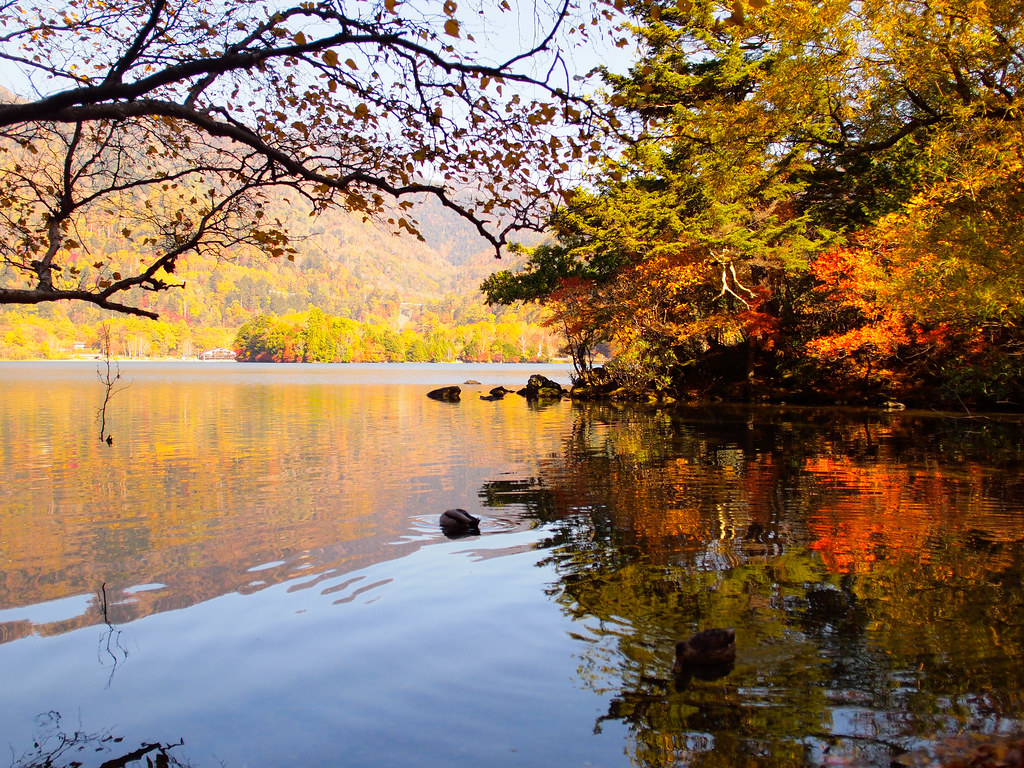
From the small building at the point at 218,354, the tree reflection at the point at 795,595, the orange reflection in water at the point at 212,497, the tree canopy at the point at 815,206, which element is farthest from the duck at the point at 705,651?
the small building at the point at 218,354

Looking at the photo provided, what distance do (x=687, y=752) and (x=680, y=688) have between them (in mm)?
824

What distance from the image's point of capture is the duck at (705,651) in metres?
5.71

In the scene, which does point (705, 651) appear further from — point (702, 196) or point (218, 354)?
point (218, 354)

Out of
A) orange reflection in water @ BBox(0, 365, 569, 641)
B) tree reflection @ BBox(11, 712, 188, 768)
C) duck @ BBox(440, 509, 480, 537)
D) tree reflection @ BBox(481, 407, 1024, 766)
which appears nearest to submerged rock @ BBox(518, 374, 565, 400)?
orange reflection in water @ BBox(0, 365, 569, 641)

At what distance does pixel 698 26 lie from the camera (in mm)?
30219

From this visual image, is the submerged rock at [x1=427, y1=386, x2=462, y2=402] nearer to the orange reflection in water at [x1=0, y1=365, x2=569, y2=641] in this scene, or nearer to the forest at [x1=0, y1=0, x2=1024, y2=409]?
the forest at [x1=0, y1=0, x2=1024, y2=409]

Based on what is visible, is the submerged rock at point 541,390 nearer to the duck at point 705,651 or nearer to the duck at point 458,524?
the duck at point 458,524

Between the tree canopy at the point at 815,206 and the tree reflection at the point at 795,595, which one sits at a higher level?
the tree canopy at the point at 815,206

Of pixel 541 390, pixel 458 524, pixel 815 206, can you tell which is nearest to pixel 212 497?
pixel 458 524

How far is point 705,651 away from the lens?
571cm

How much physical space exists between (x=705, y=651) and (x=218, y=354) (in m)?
184

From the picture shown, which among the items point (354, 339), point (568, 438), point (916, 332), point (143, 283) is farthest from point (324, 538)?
point (354, 339)

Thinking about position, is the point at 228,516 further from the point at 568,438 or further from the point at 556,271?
the point at 556,271

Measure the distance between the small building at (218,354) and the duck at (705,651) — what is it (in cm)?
17929
